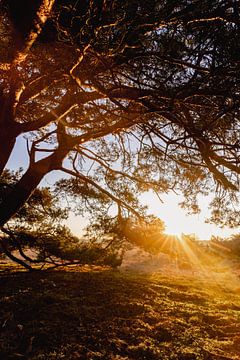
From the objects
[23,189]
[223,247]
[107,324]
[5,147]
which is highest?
[5,147]

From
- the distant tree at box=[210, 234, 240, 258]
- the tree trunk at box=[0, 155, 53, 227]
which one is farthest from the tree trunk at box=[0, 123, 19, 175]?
the distant tree at box=[210, 234, 240, 258]

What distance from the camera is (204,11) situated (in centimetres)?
284

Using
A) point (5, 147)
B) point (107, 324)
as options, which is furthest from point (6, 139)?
point (107, 324)

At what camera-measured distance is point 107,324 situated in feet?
11.4

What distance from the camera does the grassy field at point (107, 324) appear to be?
273cm

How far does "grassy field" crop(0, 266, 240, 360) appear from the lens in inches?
108

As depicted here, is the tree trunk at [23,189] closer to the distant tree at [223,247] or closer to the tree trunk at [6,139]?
the tree trunk at [6,139]

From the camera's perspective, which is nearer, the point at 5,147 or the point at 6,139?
the point at 6,139

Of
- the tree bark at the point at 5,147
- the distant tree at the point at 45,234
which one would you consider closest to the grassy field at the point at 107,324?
the distant tree at the point at 45,234

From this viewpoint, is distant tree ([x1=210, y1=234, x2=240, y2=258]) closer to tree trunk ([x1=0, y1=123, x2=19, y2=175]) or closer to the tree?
the tree

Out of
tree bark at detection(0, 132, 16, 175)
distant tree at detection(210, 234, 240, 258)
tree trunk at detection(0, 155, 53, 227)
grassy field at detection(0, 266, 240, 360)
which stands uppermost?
tree bark at detection(0, 132, 16, 175)

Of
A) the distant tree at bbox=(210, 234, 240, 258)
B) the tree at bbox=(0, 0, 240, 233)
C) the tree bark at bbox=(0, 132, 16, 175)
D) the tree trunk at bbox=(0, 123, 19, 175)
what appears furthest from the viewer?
the distant tree at bbox=(210, 234, 240, 258)

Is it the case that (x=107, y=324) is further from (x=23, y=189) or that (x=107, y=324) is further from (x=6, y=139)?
(x=6, y=139)

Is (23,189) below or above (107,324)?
above
